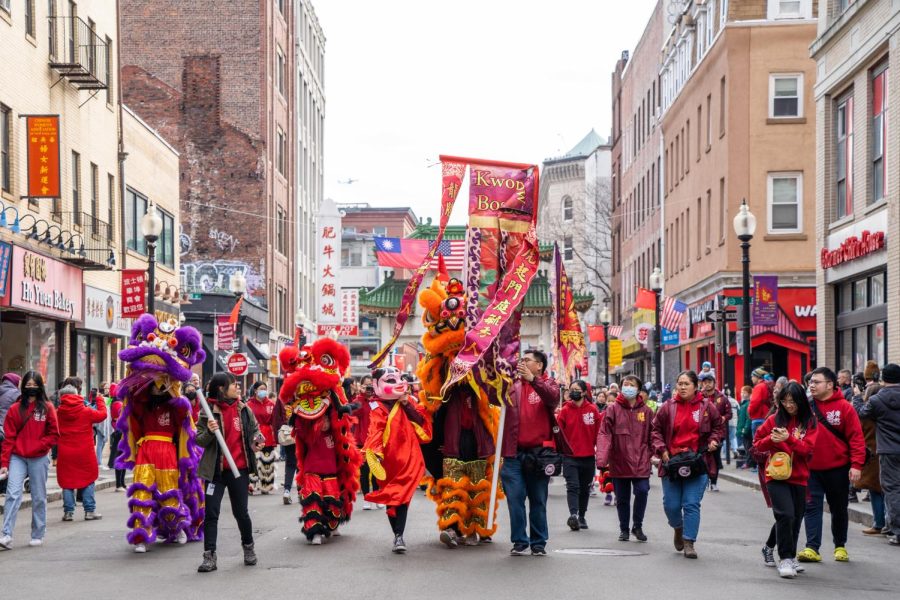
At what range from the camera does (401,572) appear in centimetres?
1109

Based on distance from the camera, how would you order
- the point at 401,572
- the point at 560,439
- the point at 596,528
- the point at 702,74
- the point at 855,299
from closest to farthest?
1. the point at 401,572
2. the point at 560,439
3. the point at 596,528
4. the point at 855,299
5. the point at 702,74

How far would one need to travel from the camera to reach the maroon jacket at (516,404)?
1216 cm

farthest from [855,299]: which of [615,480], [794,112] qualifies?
[615,480]

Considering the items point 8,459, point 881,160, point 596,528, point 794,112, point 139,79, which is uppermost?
point 139,79

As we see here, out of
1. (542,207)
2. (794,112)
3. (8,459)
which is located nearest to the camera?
(8,459)

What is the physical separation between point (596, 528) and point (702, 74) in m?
29.5

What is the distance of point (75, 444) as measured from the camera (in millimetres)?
15312

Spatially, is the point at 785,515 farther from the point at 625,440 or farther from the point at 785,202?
the point at 785,202

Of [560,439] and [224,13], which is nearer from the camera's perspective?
[560,439]

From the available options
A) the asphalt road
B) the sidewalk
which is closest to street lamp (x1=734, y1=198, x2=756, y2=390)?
the sidewalk

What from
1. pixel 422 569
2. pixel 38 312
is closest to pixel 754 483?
pixel 422 569

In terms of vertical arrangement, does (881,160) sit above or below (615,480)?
above

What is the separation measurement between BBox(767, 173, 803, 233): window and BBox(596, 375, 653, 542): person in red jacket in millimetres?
24777

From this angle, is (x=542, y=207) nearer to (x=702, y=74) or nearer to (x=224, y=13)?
(x=224, y=13)
